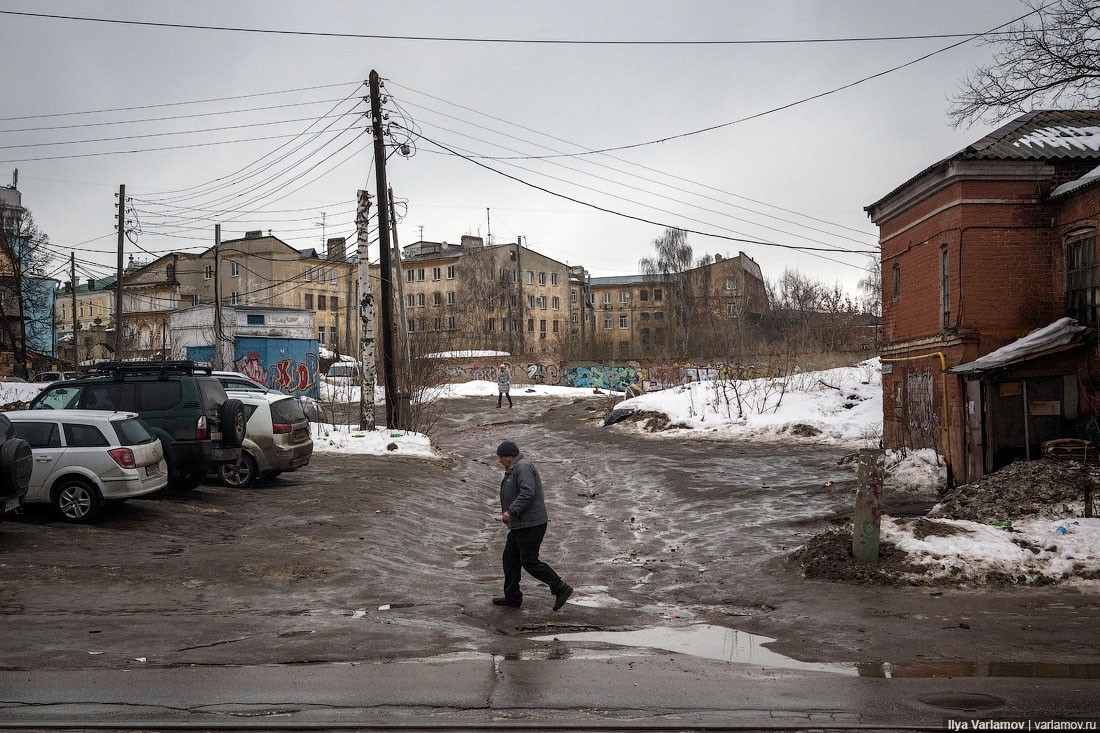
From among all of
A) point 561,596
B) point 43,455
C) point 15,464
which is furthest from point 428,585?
point 43,455

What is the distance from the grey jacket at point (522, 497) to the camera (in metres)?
8.98

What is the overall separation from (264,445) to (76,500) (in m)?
4.57

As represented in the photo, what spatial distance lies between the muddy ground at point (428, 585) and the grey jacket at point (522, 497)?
0.93m

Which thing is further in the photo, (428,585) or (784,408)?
(784,408)

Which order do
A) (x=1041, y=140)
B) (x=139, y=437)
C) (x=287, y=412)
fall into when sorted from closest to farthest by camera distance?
(x=139, y=437) → (x=287, y=412) → (x=1041, y=140)

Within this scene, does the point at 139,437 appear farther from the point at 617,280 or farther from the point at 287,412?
the point at 617,280

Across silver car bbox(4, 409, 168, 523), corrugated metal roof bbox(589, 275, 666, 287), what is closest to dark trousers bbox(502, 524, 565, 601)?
silver car bbox(4, 409, 168, 523)

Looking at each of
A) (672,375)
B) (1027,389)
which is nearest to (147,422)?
(1027,389)

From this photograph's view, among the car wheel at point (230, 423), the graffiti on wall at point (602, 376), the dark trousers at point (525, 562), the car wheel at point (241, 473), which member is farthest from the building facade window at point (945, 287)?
the graffiti on wall at point (602, 376)

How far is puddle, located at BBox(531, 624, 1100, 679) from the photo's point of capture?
6.63m

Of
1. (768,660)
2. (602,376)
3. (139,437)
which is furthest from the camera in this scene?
(602,376)

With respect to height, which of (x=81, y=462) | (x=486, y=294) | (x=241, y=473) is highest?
(x=486, y=294)

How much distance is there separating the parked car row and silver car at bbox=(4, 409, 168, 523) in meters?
0.01

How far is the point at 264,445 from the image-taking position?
1655 centimetres
